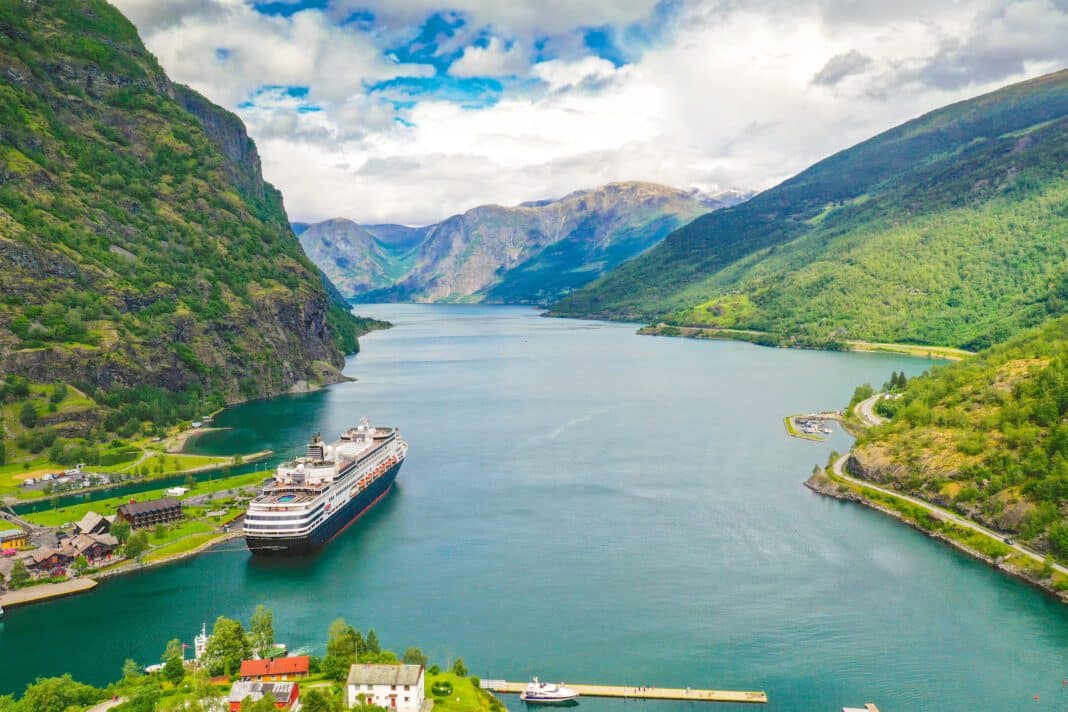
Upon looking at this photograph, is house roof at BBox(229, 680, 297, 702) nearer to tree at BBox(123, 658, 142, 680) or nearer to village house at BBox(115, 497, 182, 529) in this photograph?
tree at BBox(123, 658, 142, 680)

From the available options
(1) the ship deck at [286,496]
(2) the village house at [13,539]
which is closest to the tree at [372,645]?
(1) the ship deck at [286,496]

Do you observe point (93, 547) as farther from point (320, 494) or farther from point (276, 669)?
point (276, 669)

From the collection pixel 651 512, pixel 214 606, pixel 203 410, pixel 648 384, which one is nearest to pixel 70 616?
pixel 214 606

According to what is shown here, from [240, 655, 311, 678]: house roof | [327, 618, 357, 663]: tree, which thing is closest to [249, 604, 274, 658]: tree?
[240, 655, 311, 678]: house roof

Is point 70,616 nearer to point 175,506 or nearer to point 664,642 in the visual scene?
point 175,506

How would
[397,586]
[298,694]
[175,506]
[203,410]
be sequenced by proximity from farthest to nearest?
[203,410] < [175,506] < [397,586] < [298,694]

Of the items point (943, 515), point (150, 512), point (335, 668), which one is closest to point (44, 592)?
point (150, 512)
